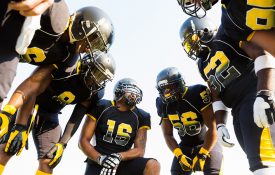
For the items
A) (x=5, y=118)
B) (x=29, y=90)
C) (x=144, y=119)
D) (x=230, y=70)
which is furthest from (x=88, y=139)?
(x=230, y=70)

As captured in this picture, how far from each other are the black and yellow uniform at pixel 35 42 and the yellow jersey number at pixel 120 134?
4.36 ft

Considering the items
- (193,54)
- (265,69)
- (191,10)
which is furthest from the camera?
(193,54)

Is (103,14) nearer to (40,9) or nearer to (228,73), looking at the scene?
(228,73)

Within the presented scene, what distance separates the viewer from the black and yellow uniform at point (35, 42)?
1.90 meters

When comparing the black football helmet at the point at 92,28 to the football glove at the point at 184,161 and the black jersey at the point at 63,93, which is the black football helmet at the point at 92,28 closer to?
the black jersey at the point at 63,93

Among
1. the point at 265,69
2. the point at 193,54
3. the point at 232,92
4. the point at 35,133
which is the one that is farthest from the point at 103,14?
the point at 265,69

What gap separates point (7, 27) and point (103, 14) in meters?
2.41

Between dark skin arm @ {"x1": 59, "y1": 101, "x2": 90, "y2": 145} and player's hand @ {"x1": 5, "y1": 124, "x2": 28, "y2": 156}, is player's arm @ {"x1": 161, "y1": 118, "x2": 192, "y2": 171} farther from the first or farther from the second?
player's hand @ {"x1": 5, "y1": 124, "x2": 28, "y2": 156}

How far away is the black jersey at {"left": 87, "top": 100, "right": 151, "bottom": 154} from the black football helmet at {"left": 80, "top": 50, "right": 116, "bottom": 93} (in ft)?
1.52

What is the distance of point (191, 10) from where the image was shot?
303 centimetres

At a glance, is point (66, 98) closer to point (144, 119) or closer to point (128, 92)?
point (128, 92)

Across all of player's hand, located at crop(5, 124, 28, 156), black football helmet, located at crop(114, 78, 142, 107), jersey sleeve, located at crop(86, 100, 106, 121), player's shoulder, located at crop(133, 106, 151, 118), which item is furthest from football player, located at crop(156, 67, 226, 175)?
player's hand, located at crop(5, 124, 28, 156)

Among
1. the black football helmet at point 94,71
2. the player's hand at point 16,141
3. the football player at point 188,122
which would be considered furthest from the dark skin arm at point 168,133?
the player's hand at point 16,141

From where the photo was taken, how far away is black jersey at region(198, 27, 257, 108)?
2.66 m
